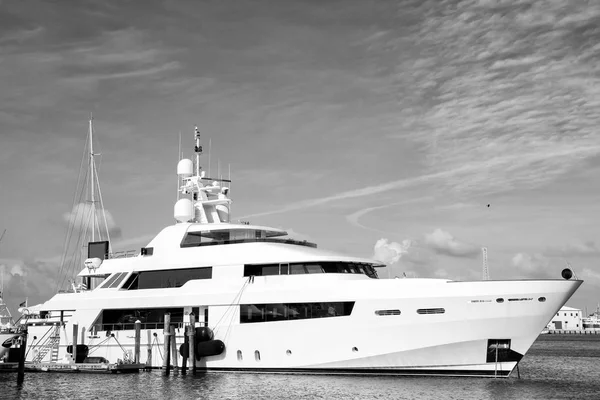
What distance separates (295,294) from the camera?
2812 cm

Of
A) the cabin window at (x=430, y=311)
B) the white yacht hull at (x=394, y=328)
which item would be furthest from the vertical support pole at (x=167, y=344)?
the cabin window at (x=430, y=311)

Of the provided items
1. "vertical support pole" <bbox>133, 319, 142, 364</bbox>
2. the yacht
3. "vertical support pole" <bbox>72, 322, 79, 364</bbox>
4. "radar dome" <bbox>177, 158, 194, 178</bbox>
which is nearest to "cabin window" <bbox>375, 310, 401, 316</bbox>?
the yacht

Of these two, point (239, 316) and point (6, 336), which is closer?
point (239, 316)

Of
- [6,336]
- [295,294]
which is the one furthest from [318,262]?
[6,336]

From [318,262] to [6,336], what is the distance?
56.2 feet

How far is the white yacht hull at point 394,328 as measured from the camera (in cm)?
2600

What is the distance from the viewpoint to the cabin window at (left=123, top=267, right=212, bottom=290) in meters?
Result: 30.9

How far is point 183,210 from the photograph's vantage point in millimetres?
34250

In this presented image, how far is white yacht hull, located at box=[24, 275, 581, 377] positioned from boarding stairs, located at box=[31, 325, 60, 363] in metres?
10.00

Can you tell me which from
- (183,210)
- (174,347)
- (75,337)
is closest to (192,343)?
(174,347)

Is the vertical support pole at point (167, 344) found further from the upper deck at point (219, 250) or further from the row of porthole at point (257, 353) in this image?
the row of porthole at point (257, 353)

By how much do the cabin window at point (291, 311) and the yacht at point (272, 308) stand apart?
42 mm

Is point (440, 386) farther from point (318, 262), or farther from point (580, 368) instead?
point (580, 368)

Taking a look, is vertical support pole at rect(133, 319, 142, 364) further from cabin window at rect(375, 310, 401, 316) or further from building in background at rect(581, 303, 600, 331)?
building in background at rect(581, 303, 600, 331)
